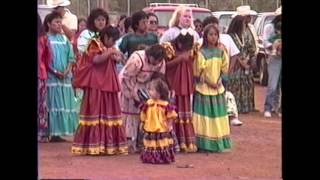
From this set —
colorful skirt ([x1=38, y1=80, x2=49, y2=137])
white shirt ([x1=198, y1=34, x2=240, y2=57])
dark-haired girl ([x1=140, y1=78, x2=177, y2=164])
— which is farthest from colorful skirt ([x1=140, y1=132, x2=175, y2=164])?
white shirt ([x1=198, y1=34, x2=240, y2=57])

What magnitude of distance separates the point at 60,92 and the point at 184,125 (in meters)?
1.40

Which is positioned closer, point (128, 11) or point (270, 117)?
point (128, 11)

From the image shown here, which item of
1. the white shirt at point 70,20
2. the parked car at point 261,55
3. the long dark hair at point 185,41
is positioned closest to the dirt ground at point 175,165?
the long dark hair at point 185,41

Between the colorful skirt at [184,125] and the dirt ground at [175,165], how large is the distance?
3.8 inches

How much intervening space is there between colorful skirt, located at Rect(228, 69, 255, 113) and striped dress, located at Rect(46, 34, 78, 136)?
2.53 m

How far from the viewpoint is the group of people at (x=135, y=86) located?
6.75 m

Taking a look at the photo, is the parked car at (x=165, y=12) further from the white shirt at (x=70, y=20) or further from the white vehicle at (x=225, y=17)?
the white shirt at (x=70, y=20)

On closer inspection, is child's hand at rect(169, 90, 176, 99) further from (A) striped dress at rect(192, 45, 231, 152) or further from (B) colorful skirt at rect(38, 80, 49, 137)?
(B) colorful skirt at rect(38, 80, 49, 137)

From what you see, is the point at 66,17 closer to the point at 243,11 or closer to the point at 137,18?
the point at 137,18

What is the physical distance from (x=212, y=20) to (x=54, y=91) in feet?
5.85

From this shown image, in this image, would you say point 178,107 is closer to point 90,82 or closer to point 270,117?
point 90,82

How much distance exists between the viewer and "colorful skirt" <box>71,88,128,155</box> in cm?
681

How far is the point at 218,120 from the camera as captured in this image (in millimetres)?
7098
